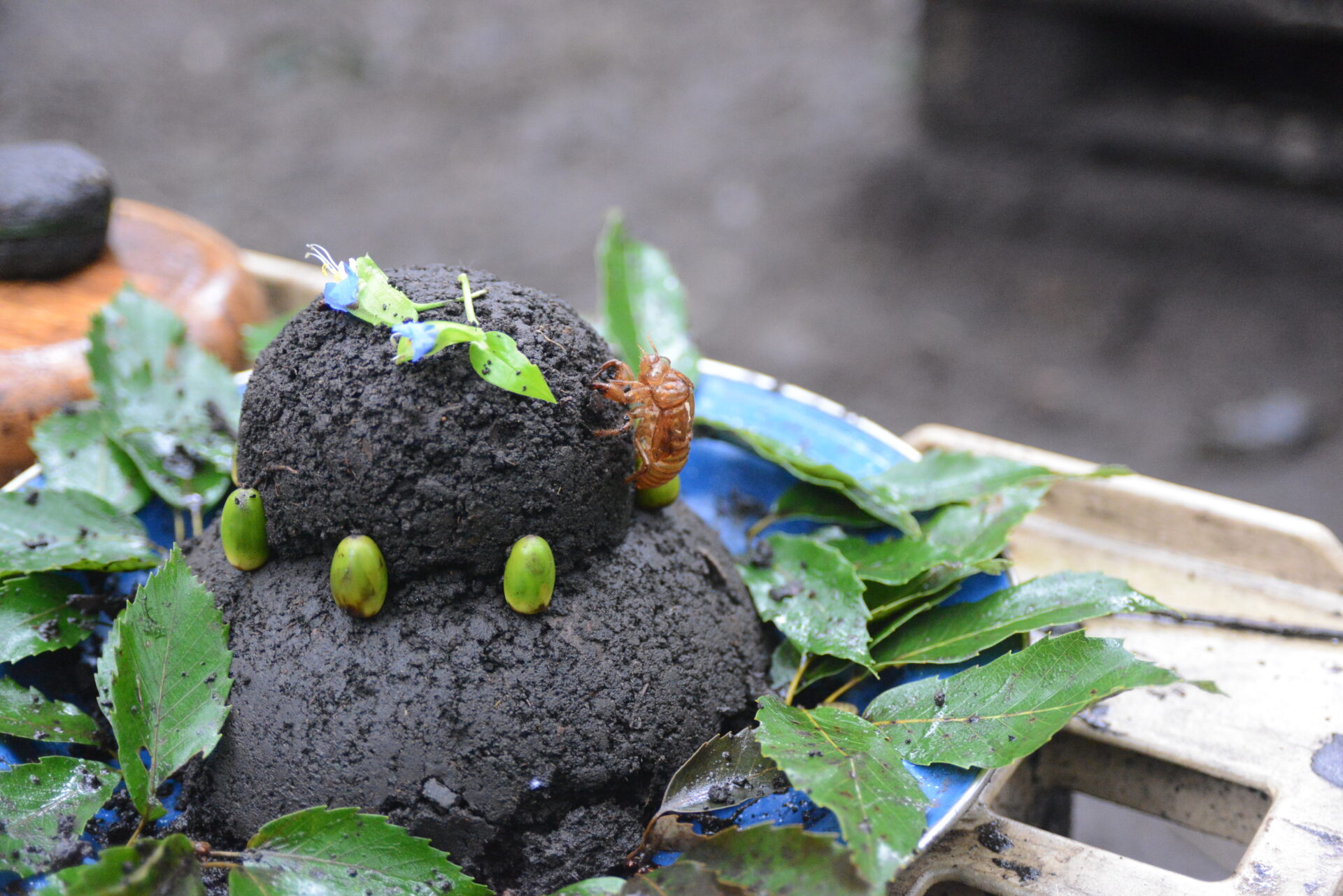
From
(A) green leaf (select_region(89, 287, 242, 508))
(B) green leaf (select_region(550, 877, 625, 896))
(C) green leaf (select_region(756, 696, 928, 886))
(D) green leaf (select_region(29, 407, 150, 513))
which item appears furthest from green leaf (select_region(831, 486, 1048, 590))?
(D) green leaf (select_region(29, 407, 150, 513))

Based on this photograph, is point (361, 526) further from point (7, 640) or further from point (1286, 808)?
point (1286, 808)

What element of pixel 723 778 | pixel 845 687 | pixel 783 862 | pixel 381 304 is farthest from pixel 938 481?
pixel 381 304

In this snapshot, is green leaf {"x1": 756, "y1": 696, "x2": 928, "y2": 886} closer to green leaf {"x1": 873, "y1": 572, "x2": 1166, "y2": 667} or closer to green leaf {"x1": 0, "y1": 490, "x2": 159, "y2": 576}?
green leaf {"x1": 873, "y1": 572, "x2": 1166, "y2": 667}

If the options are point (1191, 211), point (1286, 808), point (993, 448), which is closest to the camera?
point (1286, 808)

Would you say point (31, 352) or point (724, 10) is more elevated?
point (724, 10)

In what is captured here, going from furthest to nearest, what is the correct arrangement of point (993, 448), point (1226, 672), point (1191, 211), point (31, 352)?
point (1191, 211) < point (993, 448) < point (31, 352) < point (1226, 672)

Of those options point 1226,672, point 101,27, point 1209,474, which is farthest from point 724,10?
point 1226,672
